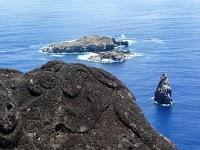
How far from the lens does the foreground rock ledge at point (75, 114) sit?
18.3 meters

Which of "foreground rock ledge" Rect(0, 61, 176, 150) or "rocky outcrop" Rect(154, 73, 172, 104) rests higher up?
"foreground rock ledge" Rect(0, 61, 176, 150)

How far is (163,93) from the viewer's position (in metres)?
163

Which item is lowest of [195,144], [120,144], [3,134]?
[195,144]

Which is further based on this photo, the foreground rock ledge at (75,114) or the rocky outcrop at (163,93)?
the rocky outcrop at (163,93)

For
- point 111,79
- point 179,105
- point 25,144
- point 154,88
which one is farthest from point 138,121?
point 154,88

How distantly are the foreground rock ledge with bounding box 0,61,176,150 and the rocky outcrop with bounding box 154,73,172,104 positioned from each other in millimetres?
142713

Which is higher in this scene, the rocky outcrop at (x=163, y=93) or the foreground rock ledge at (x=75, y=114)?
the foreground rock ledge at (x=75, y=114)

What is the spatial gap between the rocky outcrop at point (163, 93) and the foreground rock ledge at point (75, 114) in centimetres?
14271

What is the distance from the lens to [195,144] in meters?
126

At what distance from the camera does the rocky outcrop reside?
16262 centimetres

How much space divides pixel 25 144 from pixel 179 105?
14379 centimetres

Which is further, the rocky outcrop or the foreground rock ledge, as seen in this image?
the rocky outcrop

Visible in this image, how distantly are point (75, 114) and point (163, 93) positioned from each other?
14516 cm

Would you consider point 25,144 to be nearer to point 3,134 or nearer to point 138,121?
point 3,134
